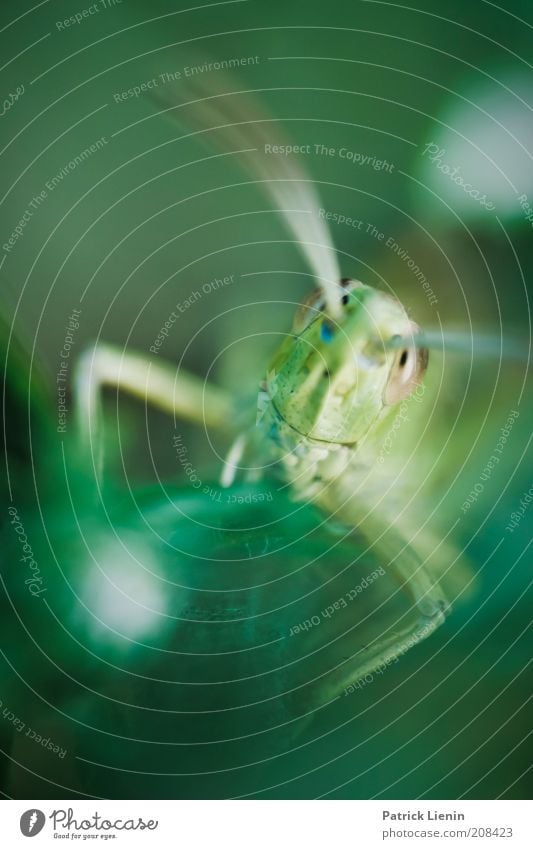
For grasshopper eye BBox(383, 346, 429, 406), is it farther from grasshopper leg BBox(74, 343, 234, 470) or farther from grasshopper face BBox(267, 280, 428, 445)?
grasshopper leg BBox(74, 343, 234, 470)

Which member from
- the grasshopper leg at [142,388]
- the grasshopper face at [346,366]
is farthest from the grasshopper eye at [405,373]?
the grasshopper leg at [142,388]

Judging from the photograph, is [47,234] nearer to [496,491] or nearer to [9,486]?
[9,486]

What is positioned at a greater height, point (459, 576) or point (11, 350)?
point (11, 350)

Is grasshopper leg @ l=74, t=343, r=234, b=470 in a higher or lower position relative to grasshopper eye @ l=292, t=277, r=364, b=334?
lower

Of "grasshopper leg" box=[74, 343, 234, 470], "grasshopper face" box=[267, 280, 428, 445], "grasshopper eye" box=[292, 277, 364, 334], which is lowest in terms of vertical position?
"grasshopper leg" box=[74, 343, 234, 470]

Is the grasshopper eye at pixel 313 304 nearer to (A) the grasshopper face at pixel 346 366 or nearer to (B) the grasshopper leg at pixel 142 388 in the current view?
(A) the grasshopper face at pixel 346 366

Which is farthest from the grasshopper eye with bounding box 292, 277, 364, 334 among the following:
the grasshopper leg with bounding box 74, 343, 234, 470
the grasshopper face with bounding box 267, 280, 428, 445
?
the grasshopper leg with bounding box 74, 343, 234, 470

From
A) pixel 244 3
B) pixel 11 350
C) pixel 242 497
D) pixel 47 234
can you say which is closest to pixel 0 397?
pixel 11 350
